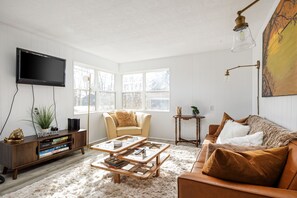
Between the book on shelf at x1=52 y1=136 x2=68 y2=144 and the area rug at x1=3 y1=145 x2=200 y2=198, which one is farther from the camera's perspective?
the book on shelf at x1=52 y1=136 x2=68 y2=144

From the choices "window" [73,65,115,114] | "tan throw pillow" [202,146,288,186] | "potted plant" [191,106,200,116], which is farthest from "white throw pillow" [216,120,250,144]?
"window" [73,65,115,114]

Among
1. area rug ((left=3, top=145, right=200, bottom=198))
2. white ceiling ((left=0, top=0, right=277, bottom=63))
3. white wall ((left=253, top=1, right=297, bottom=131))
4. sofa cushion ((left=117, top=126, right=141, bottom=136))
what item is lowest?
area rug ((left=3, top=145, right=200, bottom=198))

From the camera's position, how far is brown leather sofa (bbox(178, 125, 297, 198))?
88cm

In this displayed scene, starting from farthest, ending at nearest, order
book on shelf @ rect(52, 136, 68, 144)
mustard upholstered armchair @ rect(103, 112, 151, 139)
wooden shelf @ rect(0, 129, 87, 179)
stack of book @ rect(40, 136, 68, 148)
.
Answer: mustard upholstered armchair @ rect(103, 112, 151, 139) → book on shelf @ rect(52, 136, 68, 144) → stack of book @ rect(40, 136, 68, 148) → wooden shelf @ rect(0, 129, 87, 179)

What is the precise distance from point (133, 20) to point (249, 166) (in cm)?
234

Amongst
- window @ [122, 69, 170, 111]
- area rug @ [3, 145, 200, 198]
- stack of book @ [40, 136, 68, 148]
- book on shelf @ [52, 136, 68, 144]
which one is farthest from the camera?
window @ [122, 69, 170, 111]

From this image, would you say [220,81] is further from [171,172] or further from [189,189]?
[189,189]

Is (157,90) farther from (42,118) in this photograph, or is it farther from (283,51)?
(283,51)

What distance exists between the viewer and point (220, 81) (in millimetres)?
3912

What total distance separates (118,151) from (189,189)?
1334 millimetres

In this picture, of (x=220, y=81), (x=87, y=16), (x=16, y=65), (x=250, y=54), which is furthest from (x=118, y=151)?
(x=250, y=54)

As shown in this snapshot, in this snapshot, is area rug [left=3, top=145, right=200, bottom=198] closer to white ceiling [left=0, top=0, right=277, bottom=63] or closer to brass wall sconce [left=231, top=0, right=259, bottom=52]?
brass wall sconce [left=231, top=0, right=259, bottom=52]

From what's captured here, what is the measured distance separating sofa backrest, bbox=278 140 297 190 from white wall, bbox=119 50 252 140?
2924 millimetres

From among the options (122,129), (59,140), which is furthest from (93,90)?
(59,140)
